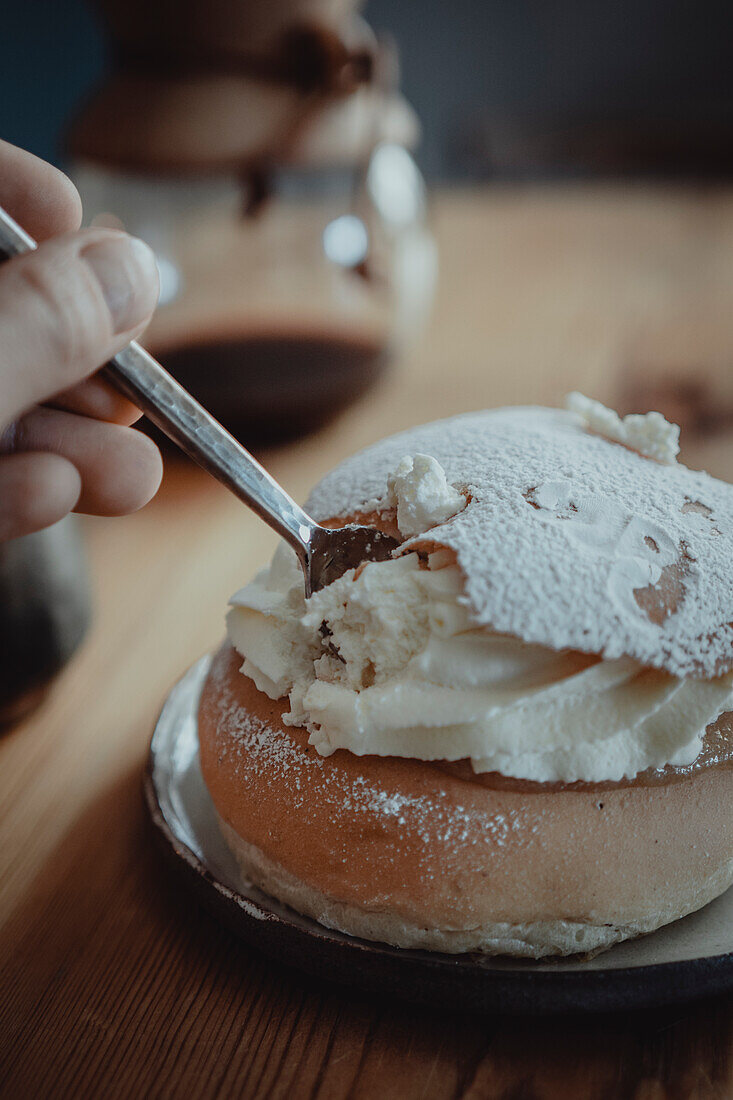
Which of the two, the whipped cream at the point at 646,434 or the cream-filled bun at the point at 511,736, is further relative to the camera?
the whipped cream at the point at 646,434

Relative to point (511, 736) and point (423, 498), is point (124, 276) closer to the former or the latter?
point (423, 498)

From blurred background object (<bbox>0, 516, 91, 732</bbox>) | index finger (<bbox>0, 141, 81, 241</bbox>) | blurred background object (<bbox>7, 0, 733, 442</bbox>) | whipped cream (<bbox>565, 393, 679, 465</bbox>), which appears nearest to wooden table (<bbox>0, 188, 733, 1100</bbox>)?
blurred background object (<bbox>0, 516, 91, 732</bbox>)

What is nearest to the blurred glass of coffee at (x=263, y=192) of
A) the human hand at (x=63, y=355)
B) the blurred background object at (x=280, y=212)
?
the blurred background object at (x=280, y=212)

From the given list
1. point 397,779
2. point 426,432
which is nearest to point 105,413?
point 426,432

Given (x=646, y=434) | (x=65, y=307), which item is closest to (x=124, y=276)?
(x=65, y=307)

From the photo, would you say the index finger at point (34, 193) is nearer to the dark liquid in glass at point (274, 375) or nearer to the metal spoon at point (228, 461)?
the metal spoon at point (228, 461)

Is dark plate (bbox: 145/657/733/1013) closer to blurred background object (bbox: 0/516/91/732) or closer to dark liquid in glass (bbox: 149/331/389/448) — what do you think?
blurred background object (bbox: 0/516/91/732)

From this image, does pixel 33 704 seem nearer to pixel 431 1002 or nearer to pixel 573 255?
pixel 431 1002
